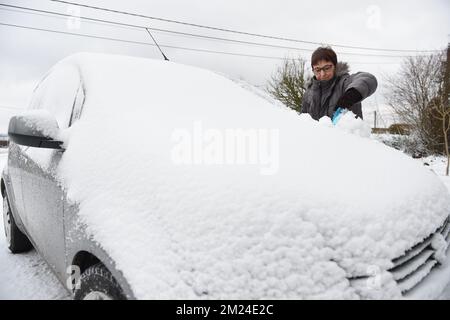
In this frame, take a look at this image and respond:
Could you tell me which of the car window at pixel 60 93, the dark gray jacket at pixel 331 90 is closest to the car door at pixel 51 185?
the car window at pixel 60 93

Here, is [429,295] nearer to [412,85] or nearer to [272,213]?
[272,213]

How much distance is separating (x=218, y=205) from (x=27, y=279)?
1.93 meters

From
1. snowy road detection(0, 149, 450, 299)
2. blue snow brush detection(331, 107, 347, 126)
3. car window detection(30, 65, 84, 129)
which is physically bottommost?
snowy road detection(0, 149, 450, 299)

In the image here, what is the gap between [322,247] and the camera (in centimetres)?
92

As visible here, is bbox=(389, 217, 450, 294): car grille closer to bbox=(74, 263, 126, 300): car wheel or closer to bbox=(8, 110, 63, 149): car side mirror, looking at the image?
bbox=(74, 263, 126, 300): car wheel

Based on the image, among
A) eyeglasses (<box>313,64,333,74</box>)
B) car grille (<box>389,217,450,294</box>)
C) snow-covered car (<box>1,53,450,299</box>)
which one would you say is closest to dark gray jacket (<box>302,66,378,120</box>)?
eyeglasses (<box>313,64,333,74</box>)

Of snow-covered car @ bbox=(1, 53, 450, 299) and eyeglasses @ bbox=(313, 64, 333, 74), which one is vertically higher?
eyeglasses @ bbox=(313, 64, 333, 74)

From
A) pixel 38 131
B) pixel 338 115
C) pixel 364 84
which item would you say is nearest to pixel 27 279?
pixel 38 131

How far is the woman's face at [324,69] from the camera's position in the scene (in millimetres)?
3018

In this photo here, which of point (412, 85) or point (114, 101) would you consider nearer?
point (114, 101)

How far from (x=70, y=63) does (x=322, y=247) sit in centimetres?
209

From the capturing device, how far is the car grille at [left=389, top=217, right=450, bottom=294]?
0.94 meters

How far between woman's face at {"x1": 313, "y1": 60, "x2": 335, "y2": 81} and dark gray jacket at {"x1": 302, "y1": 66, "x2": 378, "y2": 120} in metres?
0.06

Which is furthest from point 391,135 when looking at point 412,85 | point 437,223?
point 437,223
